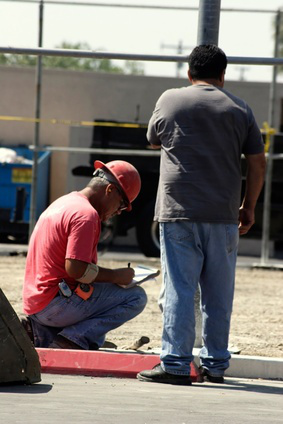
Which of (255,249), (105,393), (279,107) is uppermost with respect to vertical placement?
(279,107)

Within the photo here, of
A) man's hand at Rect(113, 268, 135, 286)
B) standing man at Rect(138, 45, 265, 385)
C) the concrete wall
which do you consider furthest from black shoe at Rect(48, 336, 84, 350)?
the concrete wall

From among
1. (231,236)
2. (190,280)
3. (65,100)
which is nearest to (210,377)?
(190,280)

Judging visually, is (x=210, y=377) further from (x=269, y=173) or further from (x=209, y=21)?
(x=269, y=173)

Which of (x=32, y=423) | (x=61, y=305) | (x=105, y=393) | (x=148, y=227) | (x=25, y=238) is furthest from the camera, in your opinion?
(x=25, y=238)

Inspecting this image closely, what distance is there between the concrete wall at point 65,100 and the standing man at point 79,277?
1091 centimetres

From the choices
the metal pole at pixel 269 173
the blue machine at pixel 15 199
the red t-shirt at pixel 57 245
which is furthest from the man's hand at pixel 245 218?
the blue machine at pixel 15 199

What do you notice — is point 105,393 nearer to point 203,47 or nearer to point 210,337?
point 210,337

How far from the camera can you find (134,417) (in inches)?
171

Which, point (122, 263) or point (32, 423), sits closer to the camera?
point (32, 423)

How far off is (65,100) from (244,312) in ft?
30.4

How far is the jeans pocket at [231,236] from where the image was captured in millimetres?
5367

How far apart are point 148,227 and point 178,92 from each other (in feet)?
27.7

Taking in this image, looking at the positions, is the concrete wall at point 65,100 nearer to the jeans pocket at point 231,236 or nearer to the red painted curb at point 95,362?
the red painted curb at point 95,362

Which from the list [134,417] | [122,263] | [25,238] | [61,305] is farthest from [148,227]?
[134,417]
